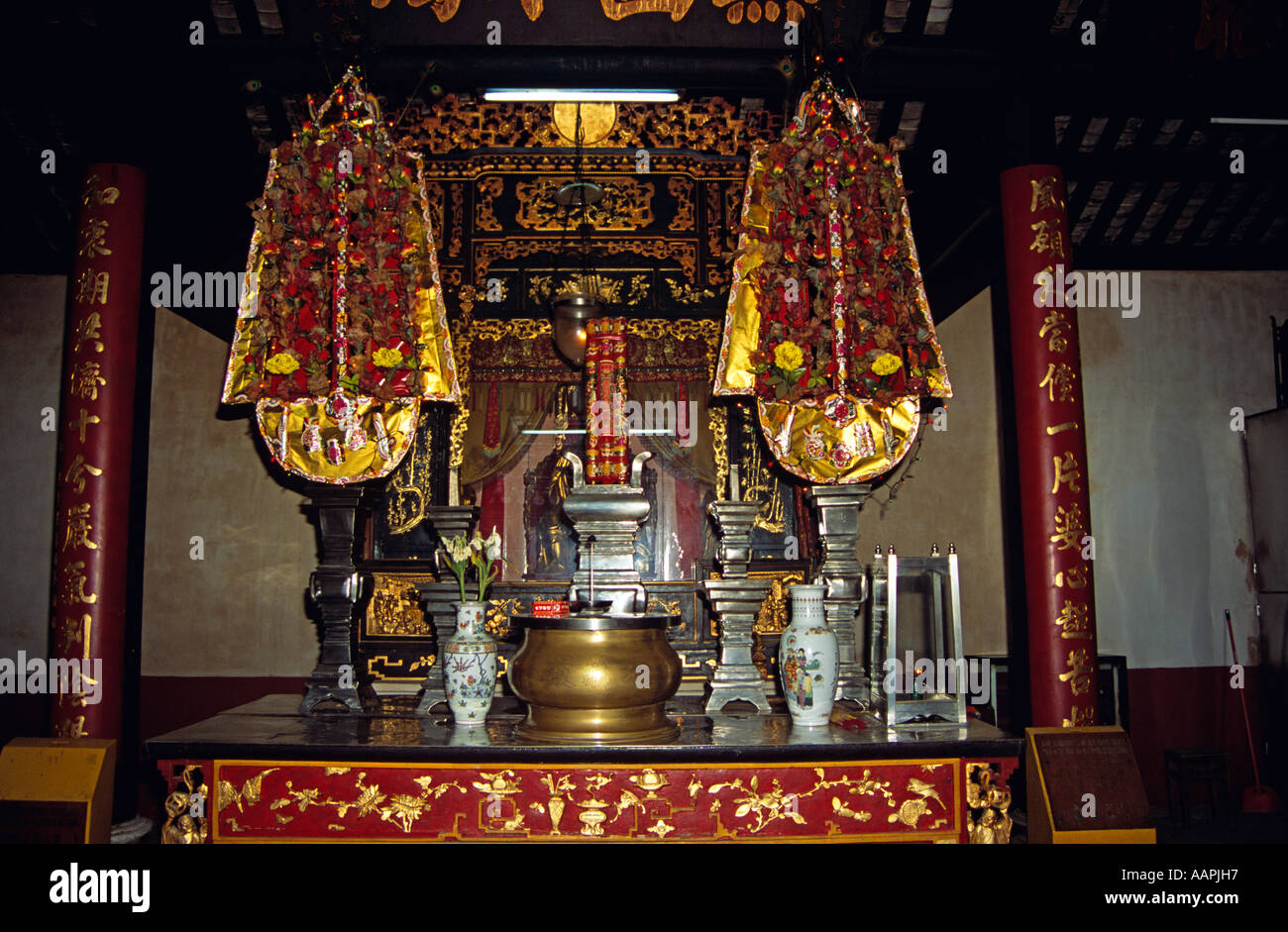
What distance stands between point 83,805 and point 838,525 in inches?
→ 107

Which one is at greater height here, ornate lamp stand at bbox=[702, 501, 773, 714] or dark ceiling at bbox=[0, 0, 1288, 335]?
dark ceiling at bbox=[0, 0, 1288, 335]

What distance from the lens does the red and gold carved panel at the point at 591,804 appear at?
273cm

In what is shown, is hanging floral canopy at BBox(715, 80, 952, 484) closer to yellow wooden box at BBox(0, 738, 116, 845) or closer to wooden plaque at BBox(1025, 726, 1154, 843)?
wooden plaque at BBox(1025, 726, 1154, 843)

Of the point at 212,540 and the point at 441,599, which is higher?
the point at 212,540

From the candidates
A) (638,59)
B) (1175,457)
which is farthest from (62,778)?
(1175,457)

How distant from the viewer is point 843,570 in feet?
11.7

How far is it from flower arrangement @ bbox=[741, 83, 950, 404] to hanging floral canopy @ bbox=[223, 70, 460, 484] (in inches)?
54.1

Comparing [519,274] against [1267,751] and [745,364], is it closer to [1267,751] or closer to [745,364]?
[745,364]

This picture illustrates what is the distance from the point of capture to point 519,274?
6.88 meters

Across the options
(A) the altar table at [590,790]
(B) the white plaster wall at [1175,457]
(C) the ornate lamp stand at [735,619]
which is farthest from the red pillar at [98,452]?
(B) the white plaster wall at [1175,457]

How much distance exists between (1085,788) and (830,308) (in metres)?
1.90

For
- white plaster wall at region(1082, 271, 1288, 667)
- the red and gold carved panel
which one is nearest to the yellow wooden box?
the red and gold carved panel

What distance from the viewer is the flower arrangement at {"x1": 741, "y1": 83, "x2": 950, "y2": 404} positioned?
3.57 metres

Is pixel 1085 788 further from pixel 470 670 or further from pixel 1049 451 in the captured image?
pixel 470 670
